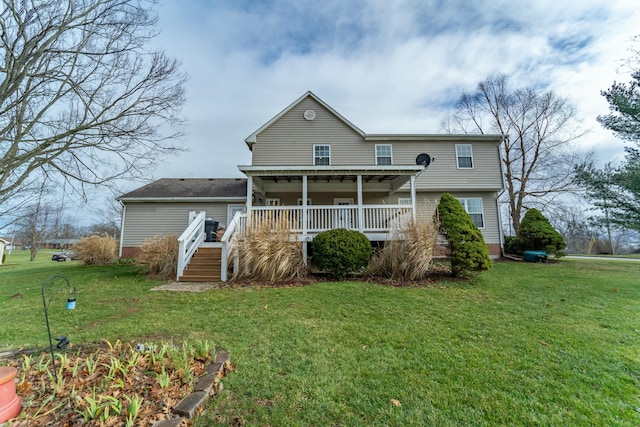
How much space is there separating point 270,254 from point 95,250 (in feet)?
31.1

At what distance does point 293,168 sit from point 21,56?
683cm

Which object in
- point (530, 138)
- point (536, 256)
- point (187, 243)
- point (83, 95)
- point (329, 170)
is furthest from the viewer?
point (530, 138)

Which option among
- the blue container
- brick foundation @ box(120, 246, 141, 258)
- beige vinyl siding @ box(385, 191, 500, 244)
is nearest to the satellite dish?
beige vinyl siding @ box(385, 191, 500, 244)

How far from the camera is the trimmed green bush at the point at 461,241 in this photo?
288 inches

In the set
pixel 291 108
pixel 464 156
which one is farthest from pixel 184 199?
pixel 464 156

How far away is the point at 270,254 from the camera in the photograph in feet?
25.6

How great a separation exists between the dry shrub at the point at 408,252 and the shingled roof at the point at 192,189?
8289 millimetres

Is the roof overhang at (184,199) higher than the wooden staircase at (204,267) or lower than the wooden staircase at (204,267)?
higher

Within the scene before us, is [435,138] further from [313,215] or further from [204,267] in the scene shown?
[204,267]

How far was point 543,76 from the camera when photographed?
14656 mm

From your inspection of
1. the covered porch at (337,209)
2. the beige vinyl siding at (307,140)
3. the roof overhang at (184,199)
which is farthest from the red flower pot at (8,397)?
the beige vinyl siding at (307,140)

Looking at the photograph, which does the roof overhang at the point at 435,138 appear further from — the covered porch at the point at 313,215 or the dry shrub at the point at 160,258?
the dry shrub at the point at 160,258

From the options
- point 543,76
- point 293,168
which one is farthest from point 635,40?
point 293,168

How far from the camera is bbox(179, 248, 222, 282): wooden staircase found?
317 inches
